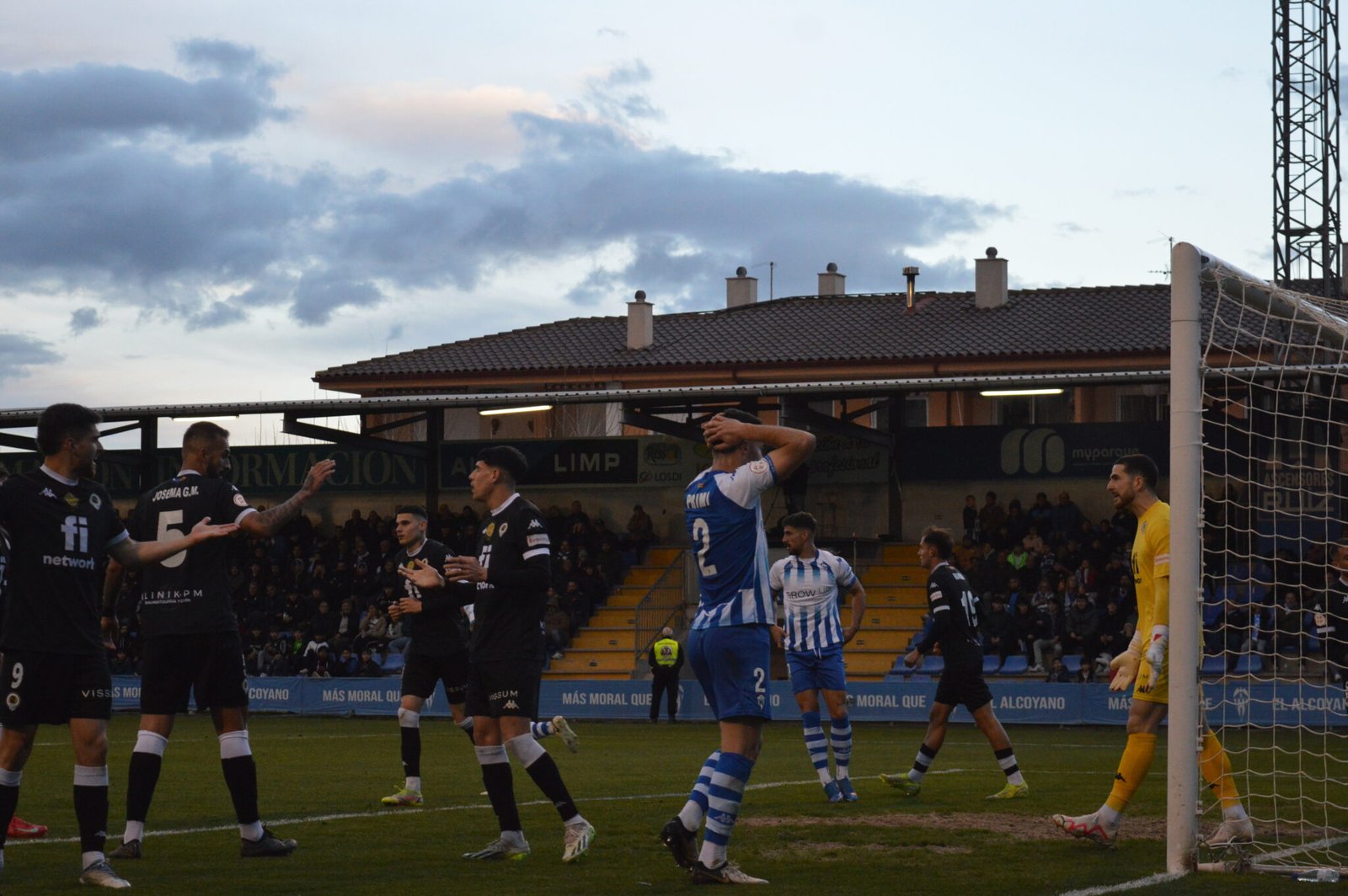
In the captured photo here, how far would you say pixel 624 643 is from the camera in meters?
33.0

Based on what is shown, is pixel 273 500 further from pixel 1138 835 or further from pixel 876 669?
pixel 1138 835

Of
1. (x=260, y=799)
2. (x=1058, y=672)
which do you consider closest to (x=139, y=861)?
(x=260, y=799)

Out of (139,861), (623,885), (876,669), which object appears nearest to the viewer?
(623,885)

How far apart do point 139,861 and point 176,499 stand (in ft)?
6.48

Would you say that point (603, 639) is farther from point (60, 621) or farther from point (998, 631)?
point (60, 621)

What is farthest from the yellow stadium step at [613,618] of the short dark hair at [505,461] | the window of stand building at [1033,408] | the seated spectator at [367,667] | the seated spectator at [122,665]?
the short dark hair at [505,461]

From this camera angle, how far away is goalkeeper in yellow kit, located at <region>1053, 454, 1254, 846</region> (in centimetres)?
862

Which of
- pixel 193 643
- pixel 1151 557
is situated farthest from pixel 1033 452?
pixel 193 643

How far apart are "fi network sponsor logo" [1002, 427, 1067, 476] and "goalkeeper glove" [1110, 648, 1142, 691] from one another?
25.6 meters

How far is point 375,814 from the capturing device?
1128 cm

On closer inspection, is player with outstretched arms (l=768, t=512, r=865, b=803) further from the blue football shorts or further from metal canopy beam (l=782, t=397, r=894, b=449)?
metal canopy beam (l=782, t=397, r=894, b=449)

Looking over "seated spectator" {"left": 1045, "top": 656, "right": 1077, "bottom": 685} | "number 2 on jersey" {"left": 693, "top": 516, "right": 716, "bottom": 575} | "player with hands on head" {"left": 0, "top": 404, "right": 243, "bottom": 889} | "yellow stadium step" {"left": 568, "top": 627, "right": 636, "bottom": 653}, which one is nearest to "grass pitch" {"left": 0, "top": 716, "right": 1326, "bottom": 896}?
"player with hands on head" {"left": 0, "top": 404, "right": 243, "bottom": 889}

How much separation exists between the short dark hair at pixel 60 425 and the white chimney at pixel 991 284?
35.9 metres

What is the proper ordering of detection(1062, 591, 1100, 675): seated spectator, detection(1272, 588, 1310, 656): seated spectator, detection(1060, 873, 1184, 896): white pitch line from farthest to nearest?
detection(1062, 591, 1100, 675): seated spectator → detection(1272, 588, 1310, 656): seated spectator → detection(1060, 873, 1184, 896): white pitch line
